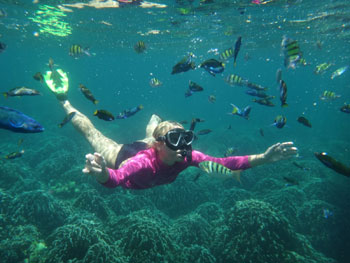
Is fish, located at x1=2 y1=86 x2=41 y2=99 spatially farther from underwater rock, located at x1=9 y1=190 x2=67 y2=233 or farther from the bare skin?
underwater rock, located at x1=9 y1=190 x2=67 y2=233

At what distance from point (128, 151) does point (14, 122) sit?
4053 millimetres

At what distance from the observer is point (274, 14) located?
1845 centimetres

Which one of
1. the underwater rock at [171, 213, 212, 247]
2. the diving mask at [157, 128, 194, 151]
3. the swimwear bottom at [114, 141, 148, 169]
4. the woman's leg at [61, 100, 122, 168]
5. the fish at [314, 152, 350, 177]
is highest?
the fish at [314, 152, 350, 177]

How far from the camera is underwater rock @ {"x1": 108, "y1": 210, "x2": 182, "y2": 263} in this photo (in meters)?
5.66

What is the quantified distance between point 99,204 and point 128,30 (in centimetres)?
2313

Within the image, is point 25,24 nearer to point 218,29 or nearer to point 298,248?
point 218,29

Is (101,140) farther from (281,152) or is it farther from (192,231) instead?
(281,152)

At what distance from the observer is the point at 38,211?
299 inches

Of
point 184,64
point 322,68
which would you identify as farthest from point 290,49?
point 322,68

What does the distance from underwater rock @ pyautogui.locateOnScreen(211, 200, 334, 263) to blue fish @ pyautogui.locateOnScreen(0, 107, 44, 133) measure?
21.4ft

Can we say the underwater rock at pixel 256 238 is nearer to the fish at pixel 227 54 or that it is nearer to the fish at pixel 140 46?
the fish at pixel 227 54

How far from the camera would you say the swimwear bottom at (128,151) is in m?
6.43

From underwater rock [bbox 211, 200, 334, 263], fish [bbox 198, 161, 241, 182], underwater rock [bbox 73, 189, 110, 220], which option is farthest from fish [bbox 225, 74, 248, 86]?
underwater rock [bbox 73, 189, 110, 220]

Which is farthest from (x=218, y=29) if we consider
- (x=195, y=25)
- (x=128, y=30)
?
(x=128, y=30)
